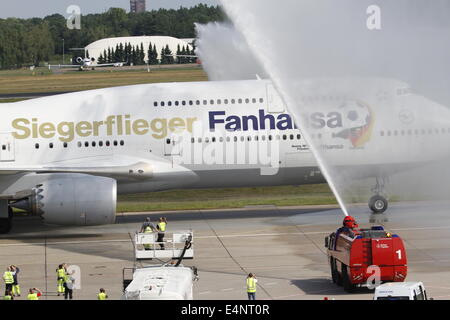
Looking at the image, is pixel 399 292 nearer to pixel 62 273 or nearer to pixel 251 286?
pixel 251 286

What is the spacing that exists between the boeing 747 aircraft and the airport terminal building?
137494 millimetres

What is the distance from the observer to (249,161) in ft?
120

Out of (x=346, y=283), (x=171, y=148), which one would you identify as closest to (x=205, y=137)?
(x=171, y=148)

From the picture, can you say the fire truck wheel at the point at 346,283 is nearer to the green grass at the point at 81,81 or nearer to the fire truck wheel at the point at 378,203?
the fire truck wheel at the point at 378,203

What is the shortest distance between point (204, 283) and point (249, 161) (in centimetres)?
1075

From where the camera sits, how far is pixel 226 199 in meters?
44.5

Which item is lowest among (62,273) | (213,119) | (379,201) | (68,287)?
(68,287)

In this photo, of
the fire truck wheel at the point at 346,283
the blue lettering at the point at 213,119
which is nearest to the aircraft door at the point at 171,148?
the blue lettering at the point at 213,119

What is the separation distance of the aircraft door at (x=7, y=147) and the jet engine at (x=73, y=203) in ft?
10.5

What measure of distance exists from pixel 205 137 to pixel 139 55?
13637 cm

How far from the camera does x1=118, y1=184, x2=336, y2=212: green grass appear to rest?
4188 centimetres

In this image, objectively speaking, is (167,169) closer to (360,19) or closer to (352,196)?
(352,196)

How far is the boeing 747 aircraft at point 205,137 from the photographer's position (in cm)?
3591

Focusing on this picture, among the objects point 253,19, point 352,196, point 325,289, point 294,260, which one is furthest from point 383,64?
point 325,289
